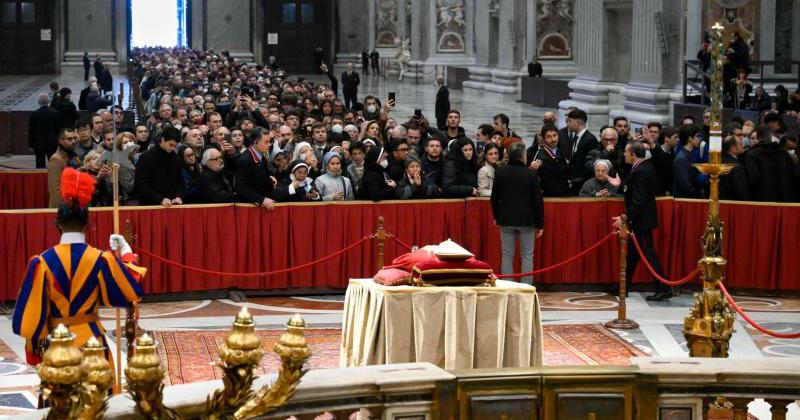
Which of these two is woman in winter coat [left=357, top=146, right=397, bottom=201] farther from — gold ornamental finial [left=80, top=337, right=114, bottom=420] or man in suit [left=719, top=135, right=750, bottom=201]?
gold ornamental finial [left=80, top=337, right=114, bottom=420]

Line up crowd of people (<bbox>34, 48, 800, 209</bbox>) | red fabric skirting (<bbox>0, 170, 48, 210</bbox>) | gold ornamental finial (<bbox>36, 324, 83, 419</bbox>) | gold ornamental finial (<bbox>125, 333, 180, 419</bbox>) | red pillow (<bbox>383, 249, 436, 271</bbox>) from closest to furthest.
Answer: gold ornamental finial (<bbox>36, 324, 83, 419</bbox>), gold ornamental finial (<bbox>125, 333, 180, 419</bbox>), red pillow (<bbox>383, 249, 436, 271</bbox>), crowd of people (<bbox>34, 48, 800, 209</bbox>), red fabric skirting (<bbox>0, 170, 48, 210</bbox>)

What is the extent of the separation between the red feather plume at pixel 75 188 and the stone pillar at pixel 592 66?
23.9 metres

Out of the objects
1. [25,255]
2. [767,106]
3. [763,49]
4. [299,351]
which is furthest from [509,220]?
[763,49]

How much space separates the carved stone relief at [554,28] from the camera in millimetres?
40344

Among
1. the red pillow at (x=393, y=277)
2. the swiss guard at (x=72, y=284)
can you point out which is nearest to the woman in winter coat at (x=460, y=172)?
the red pillow at (x=393, y=277)

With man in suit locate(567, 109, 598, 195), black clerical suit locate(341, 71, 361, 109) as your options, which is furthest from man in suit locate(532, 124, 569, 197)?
black clerical suit locate(341, 71, 361, 109)

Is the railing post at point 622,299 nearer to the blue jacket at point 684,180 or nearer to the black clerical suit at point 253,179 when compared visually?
the blue jacket at point 684,180

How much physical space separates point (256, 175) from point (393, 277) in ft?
18.2

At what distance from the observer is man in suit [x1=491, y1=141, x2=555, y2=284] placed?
1375cm

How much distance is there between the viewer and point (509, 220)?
13812 mm

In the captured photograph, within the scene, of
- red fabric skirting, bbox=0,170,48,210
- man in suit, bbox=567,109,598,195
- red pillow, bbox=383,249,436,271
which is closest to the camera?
red pillow, bbox=383,249,436,271

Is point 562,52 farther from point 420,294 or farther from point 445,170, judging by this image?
point 420,294

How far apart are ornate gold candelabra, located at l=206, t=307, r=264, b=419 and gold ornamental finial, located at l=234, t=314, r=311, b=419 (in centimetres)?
5

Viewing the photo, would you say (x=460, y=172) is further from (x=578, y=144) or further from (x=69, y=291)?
(x=69, y=291)
